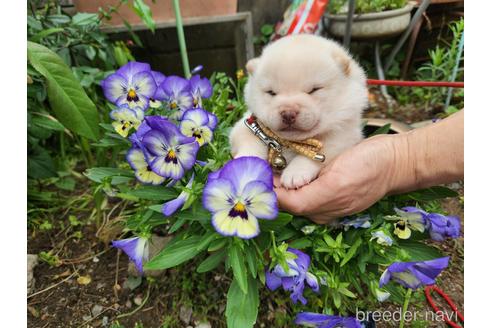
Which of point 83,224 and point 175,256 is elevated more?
point 175,256

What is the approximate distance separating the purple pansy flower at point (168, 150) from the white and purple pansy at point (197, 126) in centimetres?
14

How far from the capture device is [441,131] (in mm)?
1102

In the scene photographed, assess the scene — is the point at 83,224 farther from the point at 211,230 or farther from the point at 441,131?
the point at 441,131

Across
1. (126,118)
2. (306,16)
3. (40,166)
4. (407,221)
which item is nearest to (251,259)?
(407,221)

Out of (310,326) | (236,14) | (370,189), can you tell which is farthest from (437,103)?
(310,326)

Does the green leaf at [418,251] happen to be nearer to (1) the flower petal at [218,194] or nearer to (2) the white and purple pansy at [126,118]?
(1) the flower petal at [218,194]

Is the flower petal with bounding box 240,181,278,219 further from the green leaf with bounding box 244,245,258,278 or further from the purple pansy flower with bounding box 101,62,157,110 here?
the purple pansy flower with bounding box 101,62,157,110

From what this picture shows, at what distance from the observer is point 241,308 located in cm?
103

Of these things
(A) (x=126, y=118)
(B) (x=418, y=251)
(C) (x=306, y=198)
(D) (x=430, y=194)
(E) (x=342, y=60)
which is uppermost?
(E) (x=342, y=60)

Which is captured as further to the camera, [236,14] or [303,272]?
[236,14]

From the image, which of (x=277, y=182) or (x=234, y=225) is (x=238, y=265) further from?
(x=277, y=182)

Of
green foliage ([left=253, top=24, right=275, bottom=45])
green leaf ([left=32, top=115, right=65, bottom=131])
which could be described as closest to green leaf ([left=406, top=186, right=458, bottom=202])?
green leaf ([left=32, top=115, right=65, bottom=131])

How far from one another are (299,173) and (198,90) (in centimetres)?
55

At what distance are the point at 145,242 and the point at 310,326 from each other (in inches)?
22.2
